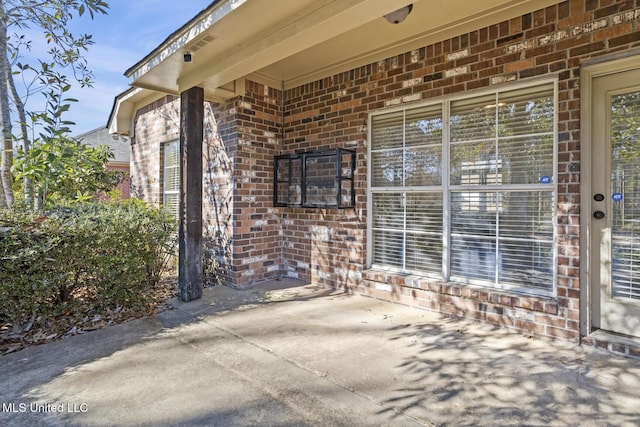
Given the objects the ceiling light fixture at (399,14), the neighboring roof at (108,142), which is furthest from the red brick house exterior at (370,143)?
the neighboring roof at (108,142)

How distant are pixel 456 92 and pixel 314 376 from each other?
297 centimetres

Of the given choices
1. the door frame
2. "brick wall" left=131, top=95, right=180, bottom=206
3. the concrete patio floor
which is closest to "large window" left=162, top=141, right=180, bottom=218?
"brick wall" left=131, top=95, right=180, bottom=206

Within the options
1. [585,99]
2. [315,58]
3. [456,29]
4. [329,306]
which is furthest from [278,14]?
[329,306]

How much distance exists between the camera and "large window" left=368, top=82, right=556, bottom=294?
120 inches

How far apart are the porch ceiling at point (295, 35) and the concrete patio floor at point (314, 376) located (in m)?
2.59

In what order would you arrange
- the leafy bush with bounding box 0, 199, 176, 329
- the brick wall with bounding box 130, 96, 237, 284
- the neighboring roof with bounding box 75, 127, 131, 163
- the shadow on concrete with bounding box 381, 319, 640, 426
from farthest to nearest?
the neighboring roof with bounding box 75, 127, 131, 163 → the brick wall with bounding box 130, 96, 237, 284 → the leafy bush with bounding box 0, 199, 176, 329 → the shadow on concrete with bounding box 381, 319, 640, 426

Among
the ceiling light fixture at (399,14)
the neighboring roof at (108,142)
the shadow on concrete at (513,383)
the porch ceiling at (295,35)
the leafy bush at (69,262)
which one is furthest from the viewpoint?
the neighboring roof at (108,142)

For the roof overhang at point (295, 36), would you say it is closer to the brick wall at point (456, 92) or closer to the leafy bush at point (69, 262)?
the brick wall at point (456, 92)

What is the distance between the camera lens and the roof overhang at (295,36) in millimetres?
2643

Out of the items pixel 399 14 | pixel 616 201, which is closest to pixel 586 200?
pixel 616 201

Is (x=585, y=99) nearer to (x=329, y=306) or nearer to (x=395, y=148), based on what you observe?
(x=395, y=148)

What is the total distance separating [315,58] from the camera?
4.21 m

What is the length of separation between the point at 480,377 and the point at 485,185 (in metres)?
1.80

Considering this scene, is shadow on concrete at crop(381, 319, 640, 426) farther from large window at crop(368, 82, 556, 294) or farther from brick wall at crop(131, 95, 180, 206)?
brick wall at crop(131, 95, 180, 206)
